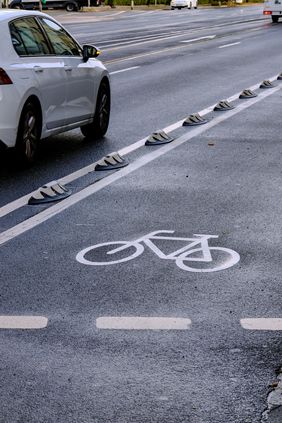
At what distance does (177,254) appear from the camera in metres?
7.79

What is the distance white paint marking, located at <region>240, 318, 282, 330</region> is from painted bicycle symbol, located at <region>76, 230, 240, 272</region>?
1208mm

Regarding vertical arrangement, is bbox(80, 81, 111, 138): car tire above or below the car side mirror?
below

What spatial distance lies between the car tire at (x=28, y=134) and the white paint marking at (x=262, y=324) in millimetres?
5452

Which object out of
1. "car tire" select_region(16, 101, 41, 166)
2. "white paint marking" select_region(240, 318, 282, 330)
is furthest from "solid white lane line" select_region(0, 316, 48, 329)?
"car tire" select_region(16, 101, 41, 166)

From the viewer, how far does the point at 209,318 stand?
6.24 m

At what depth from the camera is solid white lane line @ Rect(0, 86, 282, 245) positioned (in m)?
8.67

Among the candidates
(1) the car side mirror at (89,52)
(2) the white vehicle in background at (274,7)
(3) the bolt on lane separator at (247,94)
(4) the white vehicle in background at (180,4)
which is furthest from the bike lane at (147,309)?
(4) the white vehicle in background at (180,4)

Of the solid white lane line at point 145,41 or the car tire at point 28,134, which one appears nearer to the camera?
the car tire at point 28,134

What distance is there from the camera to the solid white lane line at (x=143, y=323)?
239 inches

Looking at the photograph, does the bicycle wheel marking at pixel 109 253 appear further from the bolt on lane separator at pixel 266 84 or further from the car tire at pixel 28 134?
the bolt on lane separator at pixel 266 84

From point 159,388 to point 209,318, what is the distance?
1223 millimetres

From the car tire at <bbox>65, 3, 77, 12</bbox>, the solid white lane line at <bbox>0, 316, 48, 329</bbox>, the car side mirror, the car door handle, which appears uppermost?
the car door handle

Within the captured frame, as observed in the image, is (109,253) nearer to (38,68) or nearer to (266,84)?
(38,68)

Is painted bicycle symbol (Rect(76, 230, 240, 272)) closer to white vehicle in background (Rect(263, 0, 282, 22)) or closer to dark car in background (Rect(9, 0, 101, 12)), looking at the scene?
white vehicle in background (Rect(263, 0, 282, 22))
